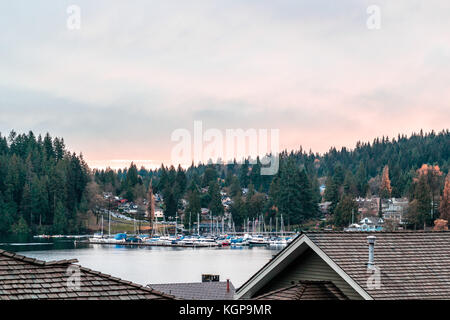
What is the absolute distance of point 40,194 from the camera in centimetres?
16725

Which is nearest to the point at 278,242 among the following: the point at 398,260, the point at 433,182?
the point at 433,182

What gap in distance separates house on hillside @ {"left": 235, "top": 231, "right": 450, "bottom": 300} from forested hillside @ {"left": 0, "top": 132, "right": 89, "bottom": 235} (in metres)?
159

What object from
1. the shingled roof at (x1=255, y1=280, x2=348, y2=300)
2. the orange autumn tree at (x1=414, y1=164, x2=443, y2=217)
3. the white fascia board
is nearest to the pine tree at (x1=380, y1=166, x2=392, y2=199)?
the orange autumn tree at (x1=414, y1=164, x2=443, y2=217)

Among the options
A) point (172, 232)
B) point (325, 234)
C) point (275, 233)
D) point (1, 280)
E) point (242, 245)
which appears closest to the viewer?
point (1, 280)

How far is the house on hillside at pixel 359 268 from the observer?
12.1 meters

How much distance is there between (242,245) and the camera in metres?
142

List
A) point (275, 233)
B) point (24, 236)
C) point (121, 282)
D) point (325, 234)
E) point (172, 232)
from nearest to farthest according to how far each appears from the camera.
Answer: point (121, 282), point (325, 234), point (24, 236), point (275, 233), point (172, 232)

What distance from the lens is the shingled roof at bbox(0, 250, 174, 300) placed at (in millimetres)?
8922

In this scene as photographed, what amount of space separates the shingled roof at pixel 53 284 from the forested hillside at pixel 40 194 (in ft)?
530

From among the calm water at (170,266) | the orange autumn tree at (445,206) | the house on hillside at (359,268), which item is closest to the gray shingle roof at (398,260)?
the house on hillside at (359,268)

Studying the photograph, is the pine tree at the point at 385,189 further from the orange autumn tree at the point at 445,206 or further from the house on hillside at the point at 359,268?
the house on hillside at the point at 359,268

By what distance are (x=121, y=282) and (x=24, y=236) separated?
527ft
